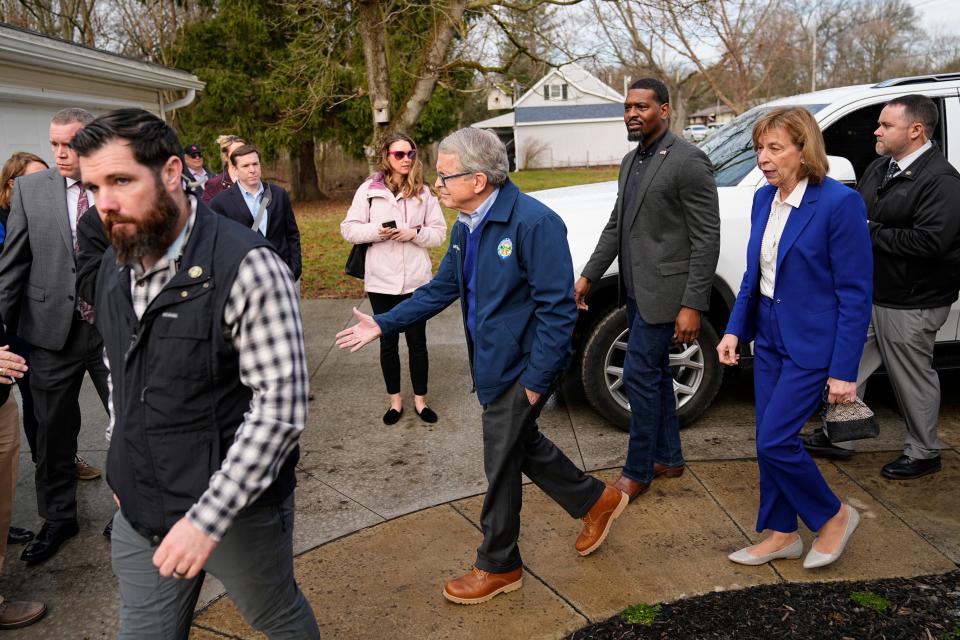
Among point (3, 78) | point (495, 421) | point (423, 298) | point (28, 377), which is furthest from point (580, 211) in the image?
point (3, 78)

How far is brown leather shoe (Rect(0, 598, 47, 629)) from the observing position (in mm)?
3277

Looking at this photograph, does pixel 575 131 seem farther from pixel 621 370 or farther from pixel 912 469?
pixel 912 469

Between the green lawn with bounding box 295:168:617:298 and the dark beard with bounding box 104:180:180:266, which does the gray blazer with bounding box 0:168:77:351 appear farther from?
the green lawn with bounding box 295:168:617:298

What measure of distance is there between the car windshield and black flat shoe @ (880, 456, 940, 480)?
189 cm

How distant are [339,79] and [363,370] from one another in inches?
533

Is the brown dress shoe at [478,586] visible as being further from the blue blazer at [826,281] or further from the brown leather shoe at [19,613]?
the brown leather shoe at [19,613]

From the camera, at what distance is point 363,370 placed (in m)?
6.63

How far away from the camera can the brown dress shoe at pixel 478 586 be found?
334 cm

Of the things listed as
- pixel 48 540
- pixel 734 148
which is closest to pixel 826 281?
pixel 734 148

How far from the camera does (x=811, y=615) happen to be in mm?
3154

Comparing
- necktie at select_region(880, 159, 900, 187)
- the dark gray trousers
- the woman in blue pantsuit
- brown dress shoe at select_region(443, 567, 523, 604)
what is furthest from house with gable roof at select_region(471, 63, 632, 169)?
brown dress shoe at select_region(443, 567, 523, 604)

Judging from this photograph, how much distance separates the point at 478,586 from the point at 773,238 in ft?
6.37

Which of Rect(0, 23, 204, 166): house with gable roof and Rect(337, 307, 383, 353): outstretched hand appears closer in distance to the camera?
Rect(337, 307, 383, 353): outstretched hand

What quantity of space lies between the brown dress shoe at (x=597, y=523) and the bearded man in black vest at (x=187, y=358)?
6.17 feet
